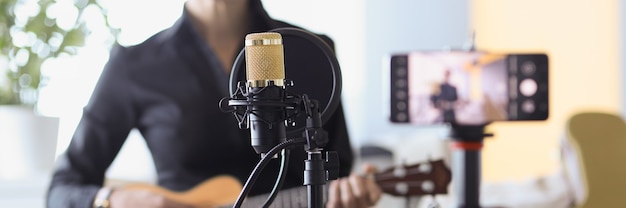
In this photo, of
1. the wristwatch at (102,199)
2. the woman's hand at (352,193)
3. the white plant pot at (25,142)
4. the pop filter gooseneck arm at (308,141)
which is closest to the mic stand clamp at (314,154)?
the pop filter gooseneck arm at (308,141)

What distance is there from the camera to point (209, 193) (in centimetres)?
119

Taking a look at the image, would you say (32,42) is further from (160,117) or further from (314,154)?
(314,154)

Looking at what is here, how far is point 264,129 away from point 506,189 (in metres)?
2.08

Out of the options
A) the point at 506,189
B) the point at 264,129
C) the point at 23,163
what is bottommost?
the point at 506,189

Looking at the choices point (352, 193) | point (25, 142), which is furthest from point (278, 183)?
point (25, 142)

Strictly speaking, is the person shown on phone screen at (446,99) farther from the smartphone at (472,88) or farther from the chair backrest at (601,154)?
the chair backrest at (601,154)

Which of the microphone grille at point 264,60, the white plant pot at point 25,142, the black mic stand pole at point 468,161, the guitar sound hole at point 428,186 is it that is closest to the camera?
the microphone grille at point 264,60

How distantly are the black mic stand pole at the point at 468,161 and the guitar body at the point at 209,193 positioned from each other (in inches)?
13.7

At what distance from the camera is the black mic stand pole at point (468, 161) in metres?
1.35

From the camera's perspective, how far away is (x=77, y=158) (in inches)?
48.1

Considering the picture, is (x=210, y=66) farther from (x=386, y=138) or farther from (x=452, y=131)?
(x=386, y=138)

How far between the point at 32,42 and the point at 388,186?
3.21ft

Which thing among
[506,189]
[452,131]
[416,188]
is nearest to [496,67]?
[452,131]

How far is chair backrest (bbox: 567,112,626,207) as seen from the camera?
2318 millimetres
